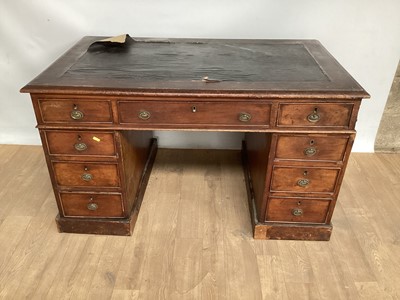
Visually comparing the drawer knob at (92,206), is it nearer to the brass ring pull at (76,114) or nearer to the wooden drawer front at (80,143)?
the wooden drawer front at (80,143)

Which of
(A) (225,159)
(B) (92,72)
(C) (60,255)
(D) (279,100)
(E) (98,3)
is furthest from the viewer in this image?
(A) (225,159)

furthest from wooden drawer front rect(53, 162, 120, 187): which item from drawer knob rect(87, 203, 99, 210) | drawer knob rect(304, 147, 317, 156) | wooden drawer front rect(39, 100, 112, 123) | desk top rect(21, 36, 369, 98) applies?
drawer knob rect(304, 147, 317, 156)

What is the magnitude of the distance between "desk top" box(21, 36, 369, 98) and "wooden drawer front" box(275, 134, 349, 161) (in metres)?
0.19

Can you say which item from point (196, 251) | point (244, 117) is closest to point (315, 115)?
point (244, 117)

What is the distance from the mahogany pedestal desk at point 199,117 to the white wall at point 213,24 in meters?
0.25

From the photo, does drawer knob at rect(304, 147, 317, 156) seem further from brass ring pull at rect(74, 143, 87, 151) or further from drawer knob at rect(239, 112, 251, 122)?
brass ring pull at rect(74, 143, 87, 151)

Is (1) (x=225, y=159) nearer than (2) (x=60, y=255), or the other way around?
(2) (x=60, y=255)

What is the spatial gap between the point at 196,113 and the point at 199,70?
9.0 inches

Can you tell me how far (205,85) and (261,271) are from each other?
2.74 ft

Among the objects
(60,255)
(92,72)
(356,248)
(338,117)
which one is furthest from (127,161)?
(356,248)

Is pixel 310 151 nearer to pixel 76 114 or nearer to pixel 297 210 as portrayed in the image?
pixel 297 210

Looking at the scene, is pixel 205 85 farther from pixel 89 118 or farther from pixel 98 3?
pixel 98 3

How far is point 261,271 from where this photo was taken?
1.57 meters

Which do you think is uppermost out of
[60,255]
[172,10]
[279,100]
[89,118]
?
[172,10]
